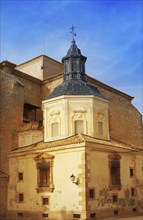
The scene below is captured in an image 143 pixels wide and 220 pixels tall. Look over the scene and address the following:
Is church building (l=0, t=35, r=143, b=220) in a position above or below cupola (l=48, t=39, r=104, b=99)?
below

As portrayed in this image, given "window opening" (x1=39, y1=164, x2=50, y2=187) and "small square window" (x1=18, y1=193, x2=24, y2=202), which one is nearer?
"window opening" (x1=39, y1=164, x2=50, y2=187)

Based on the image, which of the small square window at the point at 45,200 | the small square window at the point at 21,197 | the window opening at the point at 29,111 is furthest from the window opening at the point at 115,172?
the window opening at the point at 29,111

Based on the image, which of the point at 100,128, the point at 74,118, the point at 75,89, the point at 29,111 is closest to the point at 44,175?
the point at 74,118

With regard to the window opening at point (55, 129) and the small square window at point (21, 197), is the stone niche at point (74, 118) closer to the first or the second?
the window opening at point (55, 129)

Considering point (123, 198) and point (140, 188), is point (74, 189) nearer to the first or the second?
point (123, 198)

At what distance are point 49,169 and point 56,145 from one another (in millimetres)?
1604

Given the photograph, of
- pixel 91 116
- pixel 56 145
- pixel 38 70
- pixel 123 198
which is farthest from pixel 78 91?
pixel 38 70

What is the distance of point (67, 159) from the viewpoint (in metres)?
20.4

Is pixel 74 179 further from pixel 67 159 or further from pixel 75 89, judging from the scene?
pixel 75 89

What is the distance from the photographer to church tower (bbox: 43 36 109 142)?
23.1 m

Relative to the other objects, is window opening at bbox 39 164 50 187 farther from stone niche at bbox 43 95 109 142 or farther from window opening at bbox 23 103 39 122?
window opening at bbox 23 103 39 122

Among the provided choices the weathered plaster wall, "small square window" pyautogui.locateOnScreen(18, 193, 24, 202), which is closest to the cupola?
the weathered plaster wall

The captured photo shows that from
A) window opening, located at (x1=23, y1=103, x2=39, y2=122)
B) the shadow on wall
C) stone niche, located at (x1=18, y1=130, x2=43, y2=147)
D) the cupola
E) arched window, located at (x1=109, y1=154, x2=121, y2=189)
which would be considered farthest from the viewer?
window opening, located at (x1=23, y1=103, x2=39, y2=122)

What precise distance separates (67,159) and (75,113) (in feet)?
13.0
